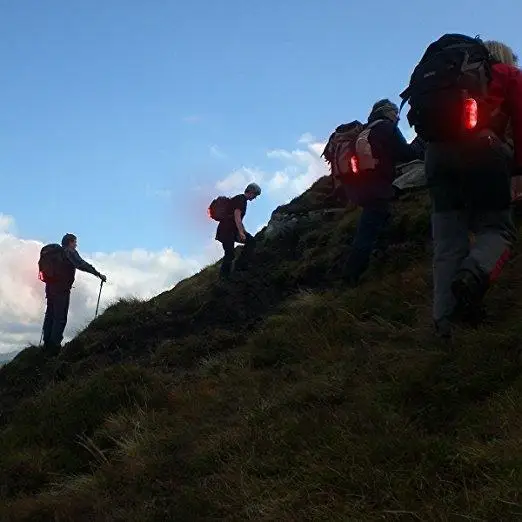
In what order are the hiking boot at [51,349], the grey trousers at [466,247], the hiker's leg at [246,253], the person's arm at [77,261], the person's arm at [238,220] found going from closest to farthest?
the grey trousers at [466,247] < the hiking boot at [51,349] < the person's arm at [77,261] < the person's arm at [238,220] < the hiker's leg at [246,253]

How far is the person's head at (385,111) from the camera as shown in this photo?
7180 millimetres

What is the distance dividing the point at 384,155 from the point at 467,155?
2.63 meters

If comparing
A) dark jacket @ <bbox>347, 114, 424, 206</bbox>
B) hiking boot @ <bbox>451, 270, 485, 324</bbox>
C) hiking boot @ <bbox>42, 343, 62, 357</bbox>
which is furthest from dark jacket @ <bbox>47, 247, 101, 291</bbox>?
hiking boot @ <bbox>451, 270, 485, 324</bbox>

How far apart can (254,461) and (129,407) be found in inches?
102

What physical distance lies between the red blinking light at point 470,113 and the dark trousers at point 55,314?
9217 mm

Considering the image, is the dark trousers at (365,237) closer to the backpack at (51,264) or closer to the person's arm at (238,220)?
the person's arm at (238,220)

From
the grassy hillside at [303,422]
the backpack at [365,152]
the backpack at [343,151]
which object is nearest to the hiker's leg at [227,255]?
the grassy hillside at [303,422]

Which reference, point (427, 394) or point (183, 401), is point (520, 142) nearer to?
point (427, 394)

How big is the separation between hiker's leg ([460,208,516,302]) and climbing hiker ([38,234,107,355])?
28.9 feet

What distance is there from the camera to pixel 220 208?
12.4 meters

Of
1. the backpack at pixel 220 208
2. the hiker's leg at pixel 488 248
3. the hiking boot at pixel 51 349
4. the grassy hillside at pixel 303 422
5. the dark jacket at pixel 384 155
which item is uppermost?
the backpack at pixel 220 208

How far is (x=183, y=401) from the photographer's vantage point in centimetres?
543

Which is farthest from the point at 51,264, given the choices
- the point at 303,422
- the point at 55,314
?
the point at 303,422

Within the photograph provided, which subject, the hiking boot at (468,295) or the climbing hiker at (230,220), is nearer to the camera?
the hiking boot at (468,295)
